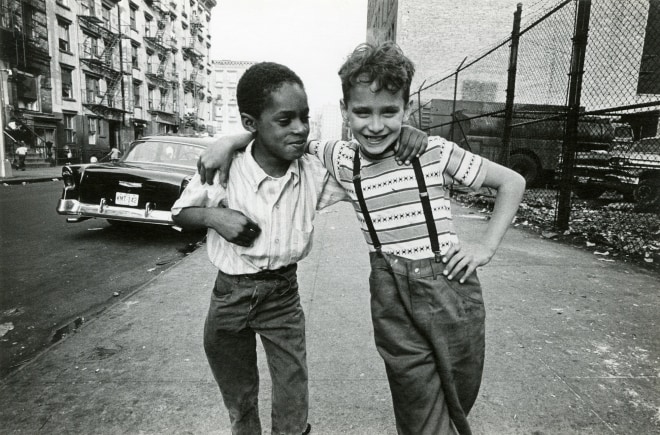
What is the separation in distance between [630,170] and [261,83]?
9.52 m

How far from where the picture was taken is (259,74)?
Answer: 1641mm

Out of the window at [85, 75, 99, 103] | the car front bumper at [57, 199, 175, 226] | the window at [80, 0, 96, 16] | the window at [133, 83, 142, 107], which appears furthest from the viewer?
the window at [133, 83, 142, 107]

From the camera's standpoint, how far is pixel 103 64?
29.5m

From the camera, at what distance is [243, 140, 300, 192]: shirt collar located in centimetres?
165

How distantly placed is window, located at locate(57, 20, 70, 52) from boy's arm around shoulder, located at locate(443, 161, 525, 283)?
30.9 meters

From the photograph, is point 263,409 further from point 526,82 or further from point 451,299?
point 526,82

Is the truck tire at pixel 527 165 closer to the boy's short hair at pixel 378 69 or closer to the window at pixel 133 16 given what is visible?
the boy's short hair at pixel 378 69

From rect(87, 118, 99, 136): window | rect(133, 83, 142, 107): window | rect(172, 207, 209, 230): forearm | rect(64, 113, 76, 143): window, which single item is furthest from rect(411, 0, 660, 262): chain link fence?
rect(133, 83, 142, 107): window

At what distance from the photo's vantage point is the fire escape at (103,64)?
28172 millimetres

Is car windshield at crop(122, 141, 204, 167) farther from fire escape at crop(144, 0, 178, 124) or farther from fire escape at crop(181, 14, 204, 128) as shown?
fire escape at crop(181, 14, 204, 128)

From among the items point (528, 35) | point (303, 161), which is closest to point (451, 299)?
point (303, 161)

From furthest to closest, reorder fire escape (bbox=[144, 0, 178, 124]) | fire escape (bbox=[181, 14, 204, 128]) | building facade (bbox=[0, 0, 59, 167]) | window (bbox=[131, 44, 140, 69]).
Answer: fire escape (bbox=[181, 14, 204, 128]) → fire escape (bbox=[144, 0, 178, 124]) → window (bbox=[131, 44, 140, 69]) → building facade (bbox=[0, 0, 59, 167])

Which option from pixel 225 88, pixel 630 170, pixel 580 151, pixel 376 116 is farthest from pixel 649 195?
pixel 225 88

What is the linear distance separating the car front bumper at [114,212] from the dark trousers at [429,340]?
4.98 metres
